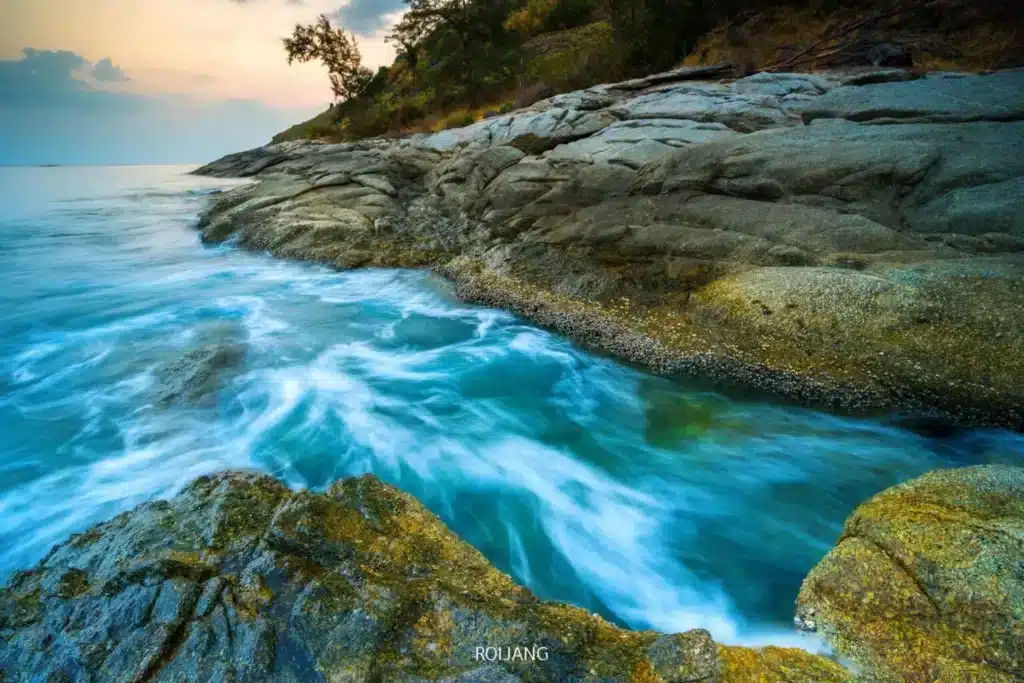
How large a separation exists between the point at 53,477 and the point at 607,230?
7757mm

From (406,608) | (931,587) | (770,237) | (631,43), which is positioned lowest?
(931,587)

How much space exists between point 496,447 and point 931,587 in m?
3.95

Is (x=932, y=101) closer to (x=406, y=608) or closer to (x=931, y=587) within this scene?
(x=931, y=587)

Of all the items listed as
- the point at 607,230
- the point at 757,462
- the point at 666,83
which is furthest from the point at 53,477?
the point at 666,83

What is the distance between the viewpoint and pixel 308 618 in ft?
7.89

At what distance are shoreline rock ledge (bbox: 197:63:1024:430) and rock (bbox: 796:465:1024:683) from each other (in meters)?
2.31

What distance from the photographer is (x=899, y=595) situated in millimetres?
2658

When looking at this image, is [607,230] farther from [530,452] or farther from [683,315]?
[530,452]

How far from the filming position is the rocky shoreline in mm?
2262

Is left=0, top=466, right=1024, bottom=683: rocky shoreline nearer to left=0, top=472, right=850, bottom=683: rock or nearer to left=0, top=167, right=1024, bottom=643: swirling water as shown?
left=0, top=472, right=850, bottom=683: rock

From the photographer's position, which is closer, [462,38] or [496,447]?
[496,447]

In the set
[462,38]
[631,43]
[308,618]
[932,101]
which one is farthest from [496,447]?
[462,38]

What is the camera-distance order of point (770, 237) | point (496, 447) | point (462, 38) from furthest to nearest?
point (462, 38) → point (770, 237) → point (496, 447)

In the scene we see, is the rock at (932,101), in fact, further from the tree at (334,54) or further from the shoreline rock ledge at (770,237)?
the tree at (334,54)
